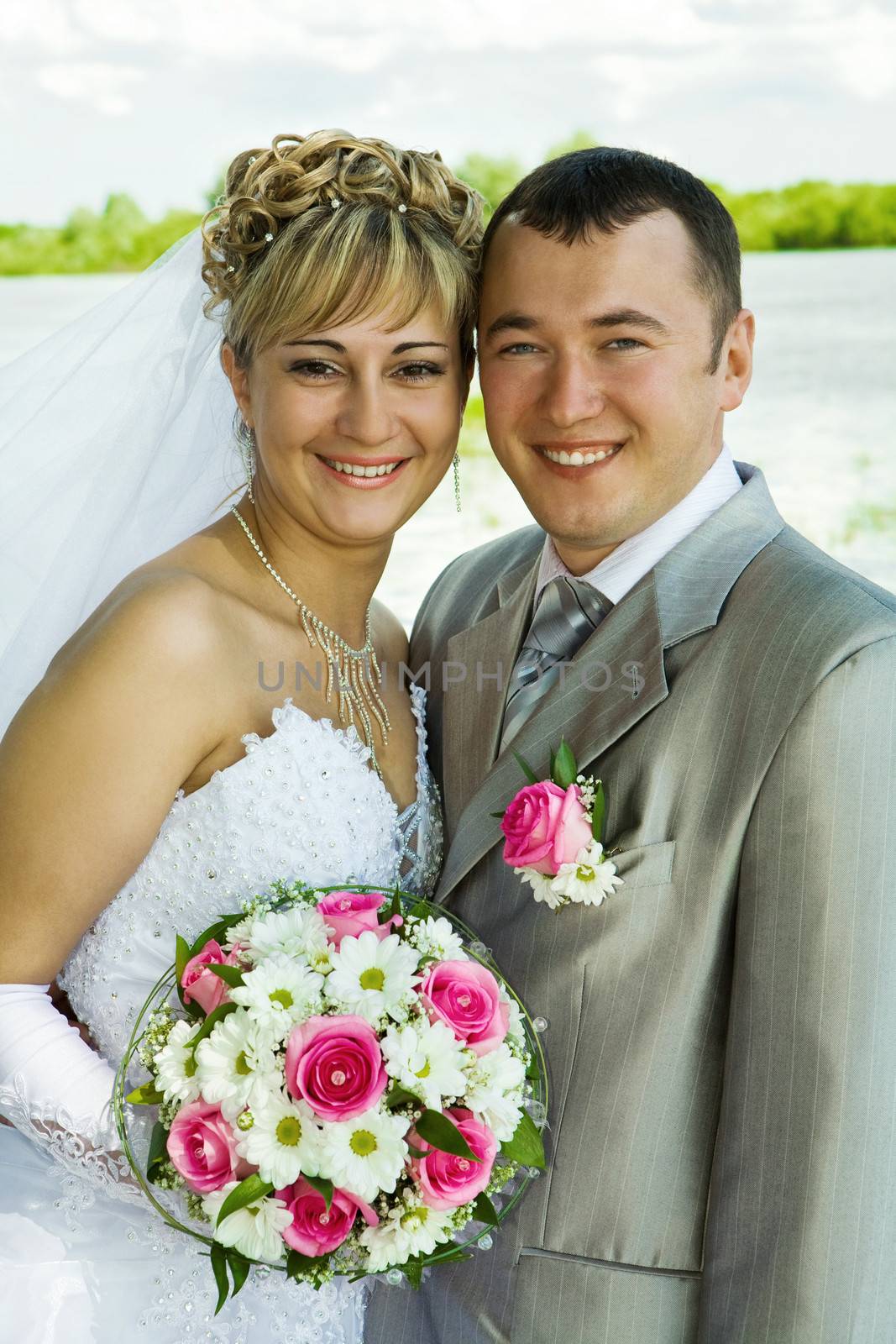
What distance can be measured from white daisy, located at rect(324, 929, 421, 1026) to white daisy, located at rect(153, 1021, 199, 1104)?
211 millimetres

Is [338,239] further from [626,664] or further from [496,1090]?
[496,1090]

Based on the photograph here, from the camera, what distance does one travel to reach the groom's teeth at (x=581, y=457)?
85.3 inches

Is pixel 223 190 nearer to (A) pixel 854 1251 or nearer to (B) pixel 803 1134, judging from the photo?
(B) pixel 803 1134

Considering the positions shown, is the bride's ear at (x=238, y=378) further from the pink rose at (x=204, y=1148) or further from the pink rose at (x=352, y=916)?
the pink rose at (x=204, y=1148)

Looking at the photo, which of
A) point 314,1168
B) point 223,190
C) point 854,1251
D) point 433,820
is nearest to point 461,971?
point 314,1168

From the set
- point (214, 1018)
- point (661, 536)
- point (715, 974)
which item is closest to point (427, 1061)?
point (214, 1018)

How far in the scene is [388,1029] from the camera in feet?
5.07

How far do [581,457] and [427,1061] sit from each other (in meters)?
1.12

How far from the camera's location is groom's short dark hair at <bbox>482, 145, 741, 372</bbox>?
210 cm

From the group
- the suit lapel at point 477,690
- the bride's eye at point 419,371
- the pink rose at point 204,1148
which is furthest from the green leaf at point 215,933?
the bride's eye at point 419,371

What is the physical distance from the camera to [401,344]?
2264 mm

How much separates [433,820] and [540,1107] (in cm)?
75

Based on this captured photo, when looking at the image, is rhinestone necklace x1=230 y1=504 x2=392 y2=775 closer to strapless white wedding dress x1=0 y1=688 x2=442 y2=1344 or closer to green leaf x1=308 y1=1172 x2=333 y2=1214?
strapless white wedding dress x1=0 y1=688 x2=442 y2=1344

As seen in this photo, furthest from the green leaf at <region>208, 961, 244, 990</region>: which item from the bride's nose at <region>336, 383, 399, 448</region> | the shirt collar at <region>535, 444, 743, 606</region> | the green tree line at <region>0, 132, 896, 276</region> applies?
the green tree line at <region>0, 132, 896, 276</region>
